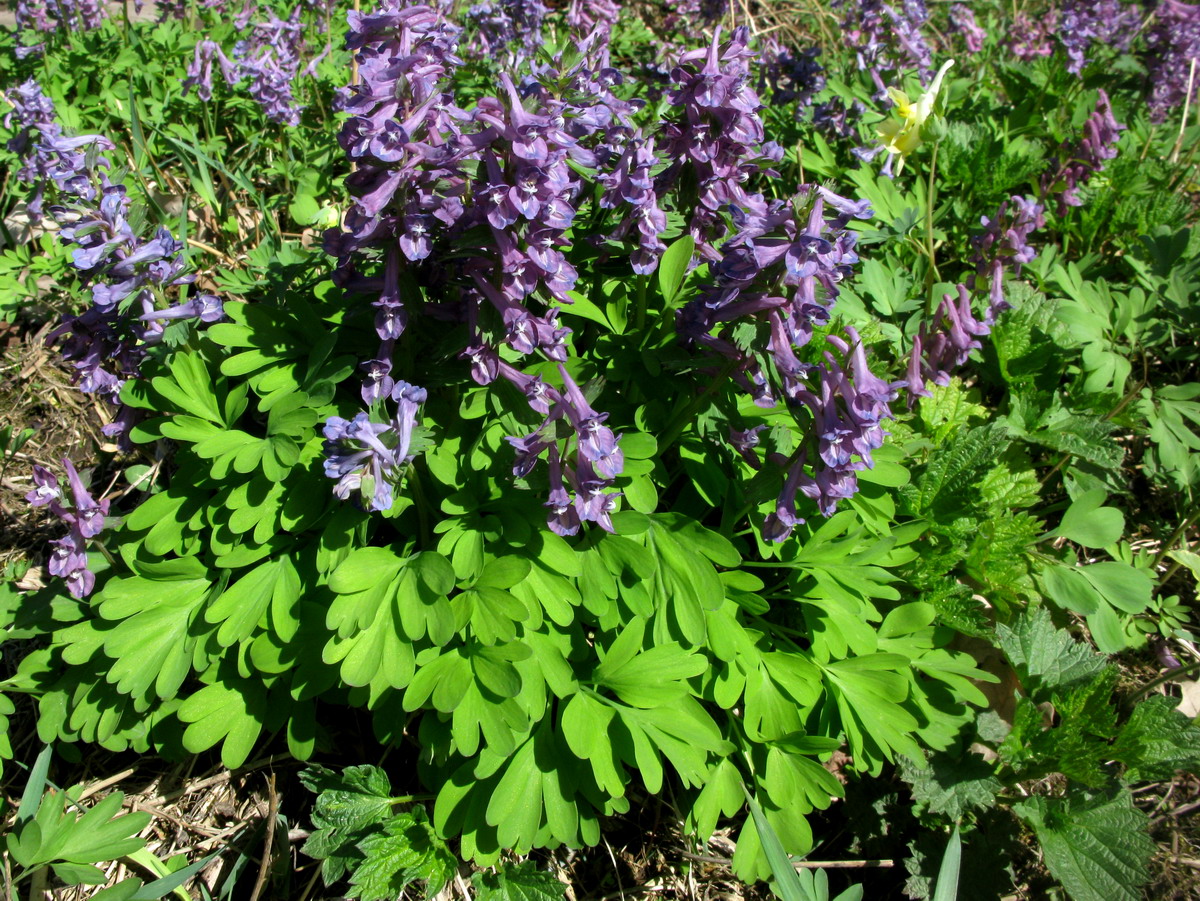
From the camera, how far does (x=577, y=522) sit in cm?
226

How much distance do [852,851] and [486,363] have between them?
2193 millimetres

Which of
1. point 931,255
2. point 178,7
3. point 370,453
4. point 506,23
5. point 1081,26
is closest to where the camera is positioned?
point 370,453

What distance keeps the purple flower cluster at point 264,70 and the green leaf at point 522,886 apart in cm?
394

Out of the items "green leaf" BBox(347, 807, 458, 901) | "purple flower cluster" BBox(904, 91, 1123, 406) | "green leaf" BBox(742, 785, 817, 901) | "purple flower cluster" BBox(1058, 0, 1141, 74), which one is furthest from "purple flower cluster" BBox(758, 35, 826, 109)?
"green leaf" BBox(347, 807, 458, 901)

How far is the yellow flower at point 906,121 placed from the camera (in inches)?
131

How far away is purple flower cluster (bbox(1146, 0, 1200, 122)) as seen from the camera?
5.56 m

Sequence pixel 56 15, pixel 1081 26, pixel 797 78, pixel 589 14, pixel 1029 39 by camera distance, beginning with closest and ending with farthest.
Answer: pixel 797 78 → pixel 1081 26 → pixel 56 15 → pixel 589 14 → pixel 1029 39

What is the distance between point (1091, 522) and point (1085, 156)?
2.38 meters

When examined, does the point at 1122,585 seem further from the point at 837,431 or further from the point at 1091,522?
the point at 837,431

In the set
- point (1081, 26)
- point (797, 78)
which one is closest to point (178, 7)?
point (797, 78)

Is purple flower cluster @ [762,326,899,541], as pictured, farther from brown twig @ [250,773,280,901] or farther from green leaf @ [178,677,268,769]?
brown twig @ [250,773,280,901]

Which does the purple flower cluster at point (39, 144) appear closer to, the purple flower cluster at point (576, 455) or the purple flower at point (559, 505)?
the purple flower cluster at point (576, 455)

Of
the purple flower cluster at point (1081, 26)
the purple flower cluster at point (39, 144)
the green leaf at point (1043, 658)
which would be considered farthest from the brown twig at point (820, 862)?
the purple flower cluster at point (1081, 26)

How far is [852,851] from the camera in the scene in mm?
2941
